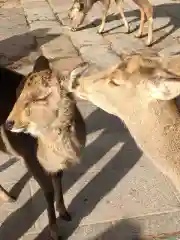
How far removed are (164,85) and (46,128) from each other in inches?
47.4

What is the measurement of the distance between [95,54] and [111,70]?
184 inches

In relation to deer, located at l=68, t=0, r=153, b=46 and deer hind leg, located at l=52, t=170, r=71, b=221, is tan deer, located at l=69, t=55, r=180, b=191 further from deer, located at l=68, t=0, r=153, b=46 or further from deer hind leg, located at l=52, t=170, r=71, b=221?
deer, located at l=68, t=0, r=153, b=46

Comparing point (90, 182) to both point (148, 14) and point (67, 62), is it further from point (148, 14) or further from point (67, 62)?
point (148, 14)

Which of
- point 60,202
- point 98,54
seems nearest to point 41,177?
point 60,202

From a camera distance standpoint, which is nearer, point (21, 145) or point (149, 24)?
point (21, 145)

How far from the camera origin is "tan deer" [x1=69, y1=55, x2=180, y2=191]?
103 inches

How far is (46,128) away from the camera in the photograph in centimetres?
339

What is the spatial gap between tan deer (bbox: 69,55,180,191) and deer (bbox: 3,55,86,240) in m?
0.36

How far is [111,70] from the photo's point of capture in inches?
116

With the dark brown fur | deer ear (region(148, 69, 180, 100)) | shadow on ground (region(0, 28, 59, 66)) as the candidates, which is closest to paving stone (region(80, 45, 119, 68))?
shadow on ground (region(0, 28, 59, 66))

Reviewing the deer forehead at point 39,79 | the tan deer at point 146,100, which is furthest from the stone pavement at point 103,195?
the deer forehead at point 39,79

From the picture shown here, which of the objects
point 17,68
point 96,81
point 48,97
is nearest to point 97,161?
point 48,97

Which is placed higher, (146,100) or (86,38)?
(146,100)

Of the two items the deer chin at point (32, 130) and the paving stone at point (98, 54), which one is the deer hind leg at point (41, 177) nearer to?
the deer chin at point (32, 130)
